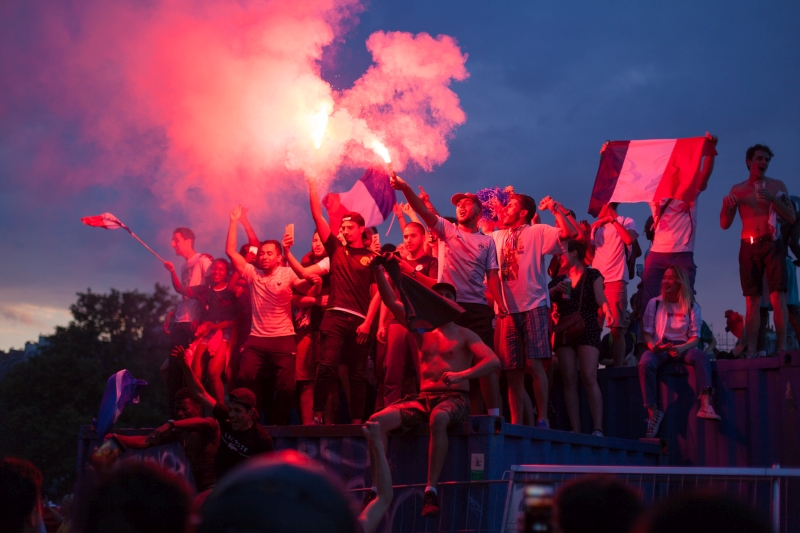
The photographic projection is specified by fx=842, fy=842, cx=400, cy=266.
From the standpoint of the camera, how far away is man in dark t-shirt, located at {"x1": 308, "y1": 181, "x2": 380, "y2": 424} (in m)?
9.67

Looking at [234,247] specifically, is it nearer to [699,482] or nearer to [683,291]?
[683,291]

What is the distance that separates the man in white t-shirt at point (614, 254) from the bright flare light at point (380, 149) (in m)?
3.64

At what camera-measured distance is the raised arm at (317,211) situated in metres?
10.2

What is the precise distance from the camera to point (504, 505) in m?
6.50

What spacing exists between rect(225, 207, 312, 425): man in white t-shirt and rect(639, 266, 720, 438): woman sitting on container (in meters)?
4.28

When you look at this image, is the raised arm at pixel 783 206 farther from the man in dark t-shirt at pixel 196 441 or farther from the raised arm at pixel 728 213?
the man in dark t-shirt at pixel 196 441

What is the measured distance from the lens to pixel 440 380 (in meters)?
8.15

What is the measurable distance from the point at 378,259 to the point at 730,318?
→ 5.90 m

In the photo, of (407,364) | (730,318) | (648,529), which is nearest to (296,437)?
(407,364)

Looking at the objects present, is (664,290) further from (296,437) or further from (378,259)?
(296,437)

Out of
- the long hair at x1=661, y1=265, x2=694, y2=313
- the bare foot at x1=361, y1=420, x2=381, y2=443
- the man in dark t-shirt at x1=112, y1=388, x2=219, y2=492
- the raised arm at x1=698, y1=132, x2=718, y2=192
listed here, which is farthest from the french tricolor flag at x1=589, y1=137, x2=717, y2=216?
the bare foot at x1=361, y1=420, x2=381, y2=443

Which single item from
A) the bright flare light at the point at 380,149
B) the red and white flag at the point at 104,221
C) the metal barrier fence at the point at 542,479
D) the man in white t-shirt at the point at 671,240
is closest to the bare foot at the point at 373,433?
the metal barrier fence at the point at 542,479

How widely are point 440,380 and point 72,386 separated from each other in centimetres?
3585

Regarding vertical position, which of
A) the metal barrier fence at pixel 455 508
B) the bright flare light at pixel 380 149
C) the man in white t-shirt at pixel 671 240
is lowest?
the metal barrier fence at pixel 455 508
